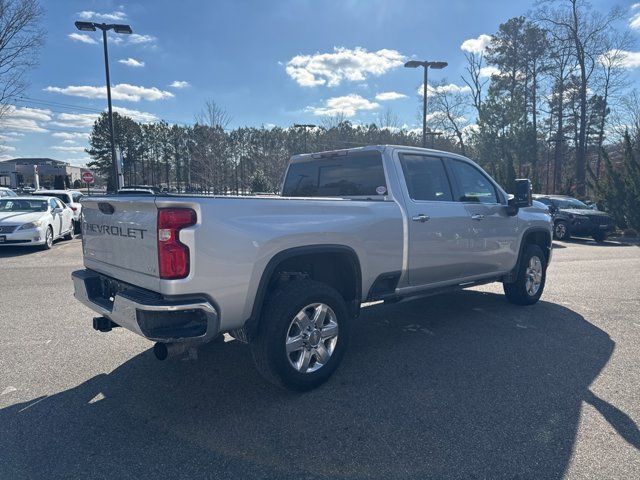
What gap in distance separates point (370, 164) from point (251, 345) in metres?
2.22

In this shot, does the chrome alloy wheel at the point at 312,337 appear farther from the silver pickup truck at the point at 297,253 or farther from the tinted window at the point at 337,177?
the tinted window at the point at 337,177

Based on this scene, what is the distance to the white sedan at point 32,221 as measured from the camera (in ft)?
35.2

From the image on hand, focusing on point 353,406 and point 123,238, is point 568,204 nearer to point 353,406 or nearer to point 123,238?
point 353,406

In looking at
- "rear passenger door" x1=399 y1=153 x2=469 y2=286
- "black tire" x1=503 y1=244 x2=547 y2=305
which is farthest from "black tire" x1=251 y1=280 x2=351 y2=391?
"black tire" x1=503 y1=244 x2=547 y2=305

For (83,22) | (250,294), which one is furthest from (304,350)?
(83,22)

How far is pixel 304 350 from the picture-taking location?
138 inches

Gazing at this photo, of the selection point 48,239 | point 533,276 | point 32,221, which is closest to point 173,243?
point 533,276

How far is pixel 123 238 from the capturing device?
128 inches

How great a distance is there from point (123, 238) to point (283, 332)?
4.38 ft

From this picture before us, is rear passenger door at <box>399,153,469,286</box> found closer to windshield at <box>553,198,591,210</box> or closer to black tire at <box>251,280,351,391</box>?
black tire at <box>251,280,351,391</box>

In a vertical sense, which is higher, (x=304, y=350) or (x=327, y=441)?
(x=304, y=350)

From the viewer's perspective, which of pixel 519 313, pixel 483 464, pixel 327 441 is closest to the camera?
pixel 483 464

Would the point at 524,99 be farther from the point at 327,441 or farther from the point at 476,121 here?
the point at 327,441

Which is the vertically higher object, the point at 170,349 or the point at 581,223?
the point at 170,349
